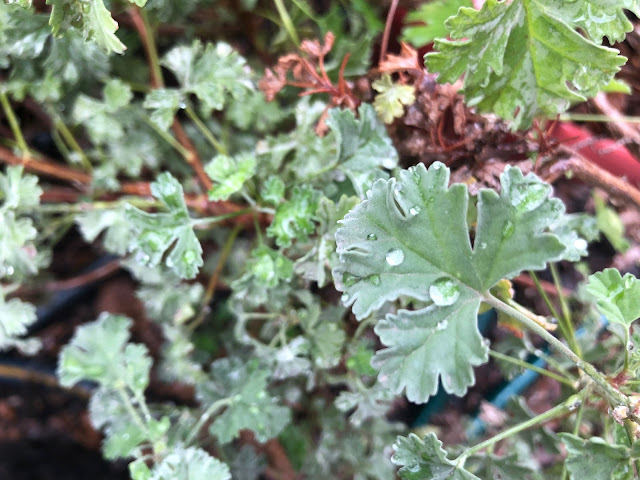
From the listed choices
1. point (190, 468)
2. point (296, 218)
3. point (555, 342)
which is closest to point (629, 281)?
point (555, 342)

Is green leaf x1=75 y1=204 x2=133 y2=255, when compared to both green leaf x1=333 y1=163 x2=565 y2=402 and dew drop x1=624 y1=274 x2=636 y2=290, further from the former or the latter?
dew drop x1=624 y1=274 x2=636 y2=290

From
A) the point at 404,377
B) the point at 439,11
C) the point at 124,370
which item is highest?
the point at 439,11

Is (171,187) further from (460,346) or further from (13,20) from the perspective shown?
(460,346)

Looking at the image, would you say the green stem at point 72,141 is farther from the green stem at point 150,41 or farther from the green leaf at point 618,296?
the green leaf at point 618,296

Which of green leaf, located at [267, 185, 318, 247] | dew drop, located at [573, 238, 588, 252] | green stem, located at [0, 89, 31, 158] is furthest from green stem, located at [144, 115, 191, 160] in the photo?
dew drop, located at [573, 238, 588, 252]

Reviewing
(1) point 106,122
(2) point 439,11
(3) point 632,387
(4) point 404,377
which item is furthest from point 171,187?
(3) point 632,387

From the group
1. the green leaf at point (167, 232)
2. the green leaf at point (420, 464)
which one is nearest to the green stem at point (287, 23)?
the green leaf at point (167, 232)

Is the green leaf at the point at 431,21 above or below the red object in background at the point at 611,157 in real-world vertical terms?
above

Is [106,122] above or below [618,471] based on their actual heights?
above
